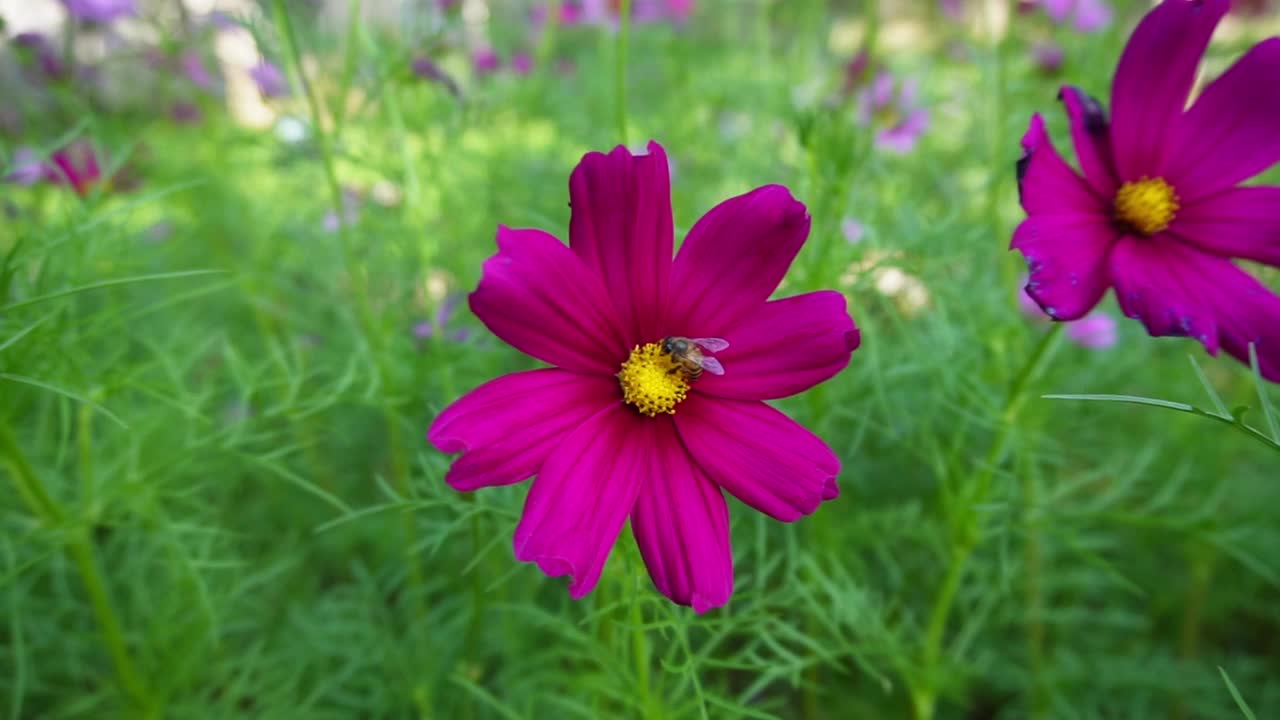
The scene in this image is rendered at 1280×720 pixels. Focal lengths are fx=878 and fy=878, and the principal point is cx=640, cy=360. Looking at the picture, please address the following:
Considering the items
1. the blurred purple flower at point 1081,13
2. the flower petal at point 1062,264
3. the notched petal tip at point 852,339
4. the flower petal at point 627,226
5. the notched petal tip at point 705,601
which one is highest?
the blurred purple flower at point 1081,13

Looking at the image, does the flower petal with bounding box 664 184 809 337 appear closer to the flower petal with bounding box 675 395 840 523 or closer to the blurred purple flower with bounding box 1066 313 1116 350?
the flower petal with bounding box 675 395 840 523

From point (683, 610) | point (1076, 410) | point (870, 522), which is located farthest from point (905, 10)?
point (683, 610)

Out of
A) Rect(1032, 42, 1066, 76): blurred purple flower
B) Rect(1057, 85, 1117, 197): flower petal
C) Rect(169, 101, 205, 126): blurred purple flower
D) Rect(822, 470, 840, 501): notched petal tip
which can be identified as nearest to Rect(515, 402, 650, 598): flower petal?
Rect(822, 470, 840, 501): notched petal tip

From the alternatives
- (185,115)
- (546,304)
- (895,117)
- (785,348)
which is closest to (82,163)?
(185,115)

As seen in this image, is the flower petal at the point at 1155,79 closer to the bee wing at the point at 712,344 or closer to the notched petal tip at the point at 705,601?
the bee wing at the point at 712,344

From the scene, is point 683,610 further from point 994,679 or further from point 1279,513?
point 1279,513

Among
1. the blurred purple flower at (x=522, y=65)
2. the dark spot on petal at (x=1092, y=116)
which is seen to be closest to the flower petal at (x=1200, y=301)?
the dark spot on petal at (x=1092, y=116)
